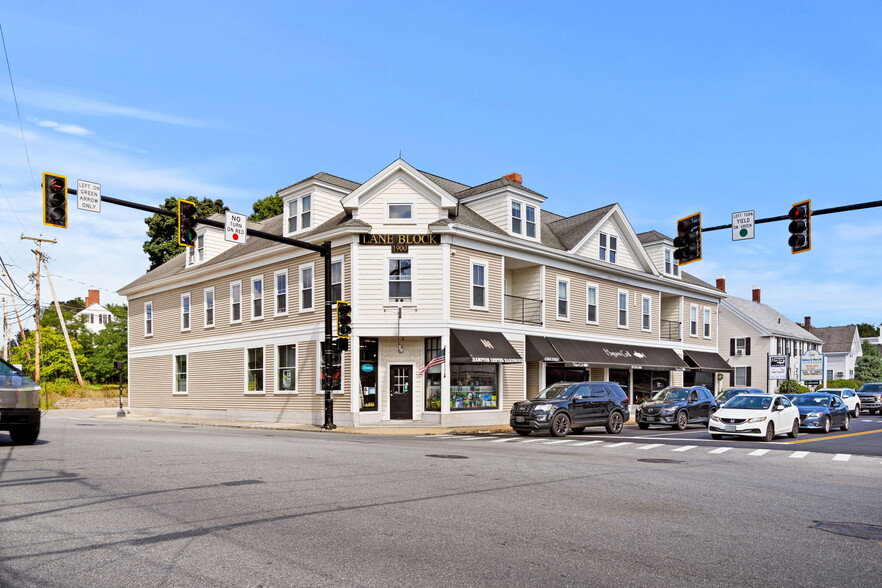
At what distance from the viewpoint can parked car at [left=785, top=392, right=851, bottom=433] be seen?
2569 cm

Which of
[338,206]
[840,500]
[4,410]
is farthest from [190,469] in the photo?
[338,206]

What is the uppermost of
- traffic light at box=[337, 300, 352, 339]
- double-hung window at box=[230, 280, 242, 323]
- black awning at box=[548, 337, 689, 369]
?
double-hung window at box=[230, 280, 242, 323]

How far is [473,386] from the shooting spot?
2947 centimetres

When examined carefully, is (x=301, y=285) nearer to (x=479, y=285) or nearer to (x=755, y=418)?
(x=479, y=285)

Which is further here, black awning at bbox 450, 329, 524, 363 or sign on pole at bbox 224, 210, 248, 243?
black awning at bbox 450, 329, 524, 363

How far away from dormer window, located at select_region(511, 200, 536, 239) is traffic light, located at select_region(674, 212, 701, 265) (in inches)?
495

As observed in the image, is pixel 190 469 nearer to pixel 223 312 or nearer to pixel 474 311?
pixel 474 311

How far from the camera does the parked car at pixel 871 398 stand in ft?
143

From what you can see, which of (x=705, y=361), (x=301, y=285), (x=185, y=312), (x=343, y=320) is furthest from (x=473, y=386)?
(x=705, y=361)

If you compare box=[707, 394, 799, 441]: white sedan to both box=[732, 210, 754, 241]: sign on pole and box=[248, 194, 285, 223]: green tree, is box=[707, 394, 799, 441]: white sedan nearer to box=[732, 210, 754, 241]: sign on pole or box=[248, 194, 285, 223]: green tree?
box=[732, 210, 754, 241]: sign on pole

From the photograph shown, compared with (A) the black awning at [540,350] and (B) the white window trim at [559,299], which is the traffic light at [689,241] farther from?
(B) the white window trim at [559,299]

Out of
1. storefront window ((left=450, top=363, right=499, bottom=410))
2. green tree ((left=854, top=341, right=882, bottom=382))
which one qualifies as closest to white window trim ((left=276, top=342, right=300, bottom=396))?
storefront window ((left=450, top=363, right=499, bottom=410))

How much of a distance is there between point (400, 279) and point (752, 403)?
13.5 meters

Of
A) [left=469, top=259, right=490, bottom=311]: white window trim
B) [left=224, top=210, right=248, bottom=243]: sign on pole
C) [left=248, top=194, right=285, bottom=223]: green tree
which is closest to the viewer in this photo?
[left=224, top=210, right=248, bottom=243]: sign on pole
